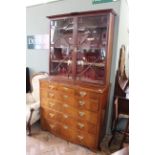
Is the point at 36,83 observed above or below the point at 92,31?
below

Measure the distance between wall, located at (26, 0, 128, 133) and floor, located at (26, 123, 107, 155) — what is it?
0.67 meters

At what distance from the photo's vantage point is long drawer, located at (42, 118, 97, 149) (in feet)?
7.59

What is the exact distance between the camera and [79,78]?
8.38ft

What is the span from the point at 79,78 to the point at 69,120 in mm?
690

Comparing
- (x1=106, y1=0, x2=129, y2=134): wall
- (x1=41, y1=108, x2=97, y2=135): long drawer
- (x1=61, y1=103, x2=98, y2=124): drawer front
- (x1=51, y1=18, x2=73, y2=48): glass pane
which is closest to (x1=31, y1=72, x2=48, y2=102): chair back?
(x1=41, y1=108, x2=97, y2=135): long drawer

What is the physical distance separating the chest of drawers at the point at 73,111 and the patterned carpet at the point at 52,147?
8cm

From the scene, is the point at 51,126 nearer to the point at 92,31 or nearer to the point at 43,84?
the point at 43,84

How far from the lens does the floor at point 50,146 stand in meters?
2.28

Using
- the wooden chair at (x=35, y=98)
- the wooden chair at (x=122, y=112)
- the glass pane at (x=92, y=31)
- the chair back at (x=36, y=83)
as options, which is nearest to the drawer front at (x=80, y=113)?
the wooden chair at (x=122, y=112)

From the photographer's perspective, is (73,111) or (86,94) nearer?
(86,94)

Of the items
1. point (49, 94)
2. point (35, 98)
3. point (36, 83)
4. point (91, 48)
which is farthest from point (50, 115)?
point (91, 48)

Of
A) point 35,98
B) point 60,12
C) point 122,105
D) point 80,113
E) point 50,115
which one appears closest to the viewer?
point 122,105

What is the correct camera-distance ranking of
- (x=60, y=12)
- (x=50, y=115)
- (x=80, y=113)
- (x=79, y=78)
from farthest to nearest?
(x=60, y=12), (x=50, y=115), (x=79, y=78), (x=80, y=113)

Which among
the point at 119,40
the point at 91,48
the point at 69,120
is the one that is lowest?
the point at 69,120
